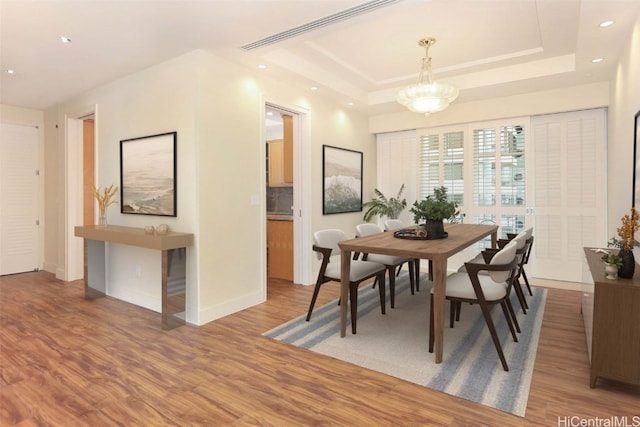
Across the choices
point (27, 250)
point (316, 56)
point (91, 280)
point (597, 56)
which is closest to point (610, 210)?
point (597, 56)

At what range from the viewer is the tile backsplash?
601cm

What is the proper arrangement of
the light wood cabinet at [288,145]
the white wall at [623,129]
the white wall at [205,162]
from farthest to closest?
the light wood cabinet at [288,145], the white wall at [205,162], the white wall at [623,129]

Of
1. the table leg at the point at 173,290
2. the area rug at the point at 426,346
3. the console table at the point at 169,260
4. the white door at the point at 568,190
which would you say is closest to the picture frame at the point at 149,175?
the console table at the point at 169,260

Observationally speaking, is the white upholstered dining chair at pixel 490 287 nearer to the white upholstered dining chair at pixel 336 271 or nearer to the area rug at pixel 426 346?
the area rug at pixel 426 346

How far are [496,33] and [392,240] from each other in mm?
2309

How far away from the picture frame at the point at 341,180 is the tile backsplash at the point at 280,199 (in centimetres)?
104

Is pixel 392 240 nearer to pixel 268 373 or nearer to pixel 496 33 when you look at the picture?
pixel 268 373

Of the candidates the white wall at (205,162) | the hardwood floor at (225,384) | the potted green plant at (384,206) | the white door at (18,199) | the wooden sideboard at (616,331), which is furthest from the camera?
the potted green plant at (384,206)

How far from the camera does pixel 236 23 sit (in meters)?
2.79

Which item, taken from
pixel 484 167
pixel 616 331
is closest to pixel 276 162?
pixel 484 167

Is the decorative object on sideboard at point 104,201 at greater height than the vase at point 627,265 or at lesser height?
greater

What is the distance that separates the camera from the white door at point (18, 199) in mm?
5340

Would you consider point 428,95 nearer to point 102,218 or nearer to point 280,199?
point 280,199

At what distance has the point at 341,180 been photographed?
530 cm
